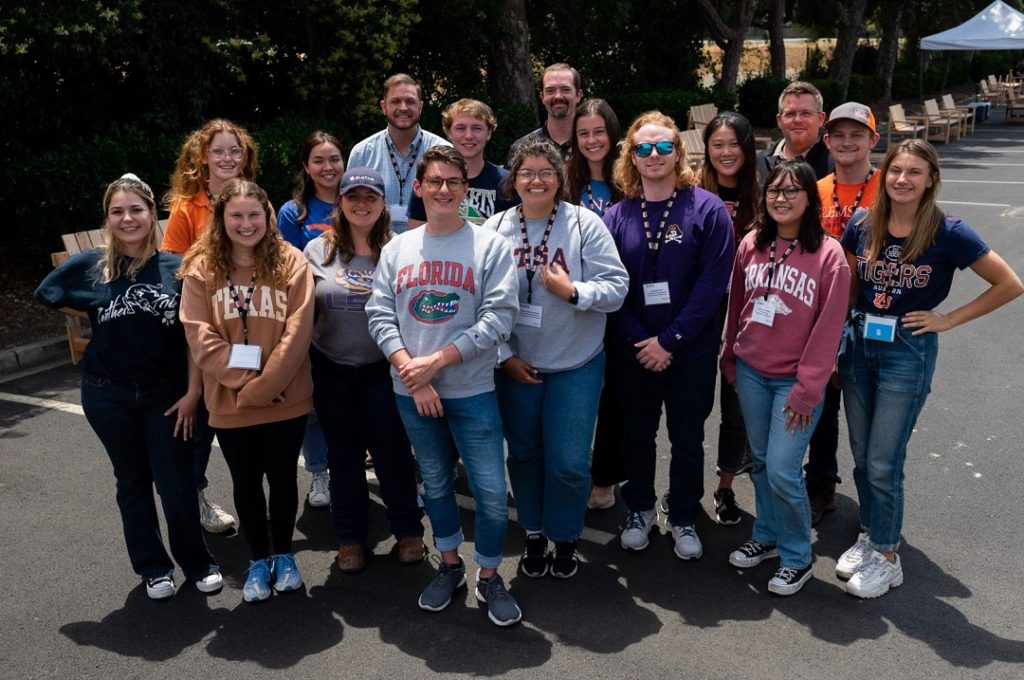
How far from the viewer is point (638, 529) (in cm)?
464

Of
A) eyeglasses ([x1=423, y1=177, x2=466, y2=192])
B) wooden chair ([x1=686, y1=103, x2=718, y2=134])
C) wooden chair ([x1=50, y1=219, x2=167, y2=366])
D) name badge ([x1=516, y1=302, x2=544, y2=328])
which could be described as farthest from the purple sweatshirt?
wooden chair ([x1=686, y1=103, x2=718, y2=134])

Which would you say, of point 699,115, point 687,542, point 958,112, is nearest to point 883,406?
point 687,542

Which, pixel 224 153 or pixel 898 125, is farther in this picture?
pixel 898 125

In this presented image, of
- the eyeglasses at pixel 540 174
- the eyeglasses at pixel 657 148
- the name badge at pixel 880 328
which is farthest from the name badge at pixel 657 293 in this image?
the name badge at pixel 880 328

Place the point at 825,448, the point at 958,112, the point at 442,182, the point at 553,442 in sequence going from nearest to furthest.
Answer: the point at 442,182 < the point at 553,442 < the point at 825,448 < the point at 958,112

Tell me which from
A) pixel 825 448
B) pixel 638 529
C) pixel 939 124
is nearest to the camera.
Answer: pixel 638 529

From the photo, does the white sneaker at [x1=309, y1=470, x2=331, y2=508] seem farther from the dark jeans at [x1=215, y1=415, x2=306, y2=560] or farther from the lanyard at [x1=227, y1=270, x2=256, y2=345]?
the lanyard at [x1=227, y1=270, x2=256, y2=345]

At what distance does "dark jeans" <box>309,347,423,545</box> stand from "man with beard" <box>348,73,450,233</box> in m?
1.23

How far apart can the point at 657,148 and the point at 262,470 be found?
7.32 ft

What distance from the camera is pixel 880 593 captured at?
4141mm

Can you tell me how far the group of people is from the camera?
392 cm

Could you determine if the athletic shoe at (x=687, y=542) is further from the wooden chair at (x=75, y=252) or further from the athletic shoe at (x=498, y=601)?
the wooden chair at (x=75, y=252)

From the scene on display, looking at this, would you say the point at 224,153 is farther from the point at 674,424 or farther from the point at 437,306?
the point at 674,424

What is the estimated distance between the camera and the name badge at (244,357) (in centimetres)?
390
